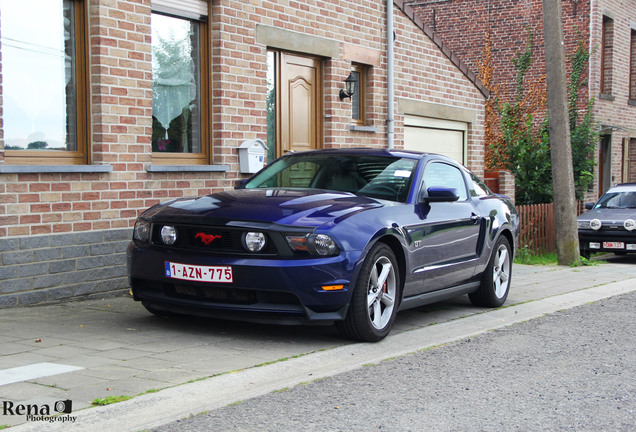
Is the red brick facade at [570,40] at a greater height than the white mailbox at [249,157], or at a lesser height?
greater

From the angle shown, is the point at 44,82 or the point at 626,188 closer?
the point at 44,82

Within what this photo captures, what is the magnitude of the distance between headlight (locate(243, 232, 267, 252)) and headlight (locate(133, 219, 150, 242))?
0.97 meters

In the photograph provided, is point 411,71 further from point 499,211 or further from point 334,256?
point 334,256

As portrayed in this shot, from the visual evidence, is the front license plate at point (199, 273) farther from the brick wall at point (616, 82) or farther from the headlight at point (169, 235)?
the brick wall at point (616, 82)

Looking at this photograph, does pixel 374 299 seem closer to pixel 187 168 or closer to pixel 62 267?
pixel 62 267

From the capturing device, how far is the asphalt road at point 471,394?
4.42m

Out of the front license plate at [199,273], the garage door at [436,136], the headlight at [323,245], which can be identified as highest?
the garage door at [436,136]

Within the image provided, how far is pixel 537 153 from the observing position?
1883 centimetres

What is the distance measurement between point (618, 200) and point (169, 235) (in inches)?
504

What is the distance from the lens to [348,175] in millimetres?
7527

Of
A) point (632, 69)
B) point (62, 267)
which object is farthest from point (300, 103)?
point (632, 69)

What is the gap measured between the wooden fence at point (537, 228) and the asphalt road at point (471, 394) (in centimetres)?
957

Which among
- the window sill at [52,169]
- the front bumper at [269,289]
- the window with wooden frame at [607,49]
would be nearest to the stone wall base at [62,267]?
the window sill at [52,169]

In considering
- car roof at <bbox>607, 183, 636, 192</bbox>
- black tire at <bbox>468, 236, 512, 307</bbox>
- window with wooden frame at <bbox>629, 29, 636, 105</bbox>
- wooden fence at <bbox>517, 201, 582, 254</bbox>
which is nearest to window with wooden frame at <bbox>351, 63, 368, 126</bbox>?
wooden fence at <bbox>517, 201, 582, 254</bbox>
